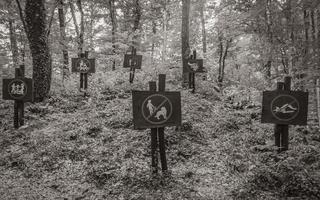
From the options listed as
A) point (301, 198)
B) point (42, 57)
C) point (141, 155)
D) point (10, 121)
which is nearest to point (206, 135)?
point (141, 155)

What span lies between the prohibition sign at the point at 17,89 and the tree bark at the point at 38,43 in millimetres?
2707

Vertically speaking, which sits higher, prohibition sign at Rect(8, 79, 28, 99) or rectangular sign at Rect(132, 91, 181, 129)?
prohibition sign at Rect(8, 79, 28, 99)

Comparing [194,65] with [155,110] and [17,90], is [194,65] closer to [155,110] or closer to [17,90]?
[155,110]

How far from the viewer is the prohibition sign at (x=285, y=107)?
6547mm

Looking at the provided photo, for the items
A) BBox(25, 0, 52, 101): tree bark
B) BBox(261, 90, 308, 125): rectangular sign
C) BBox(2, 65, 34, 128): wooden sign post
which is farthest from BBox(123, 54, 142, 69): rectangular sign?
Answer: BBox(261, 90, 308, 125): rectangular sign

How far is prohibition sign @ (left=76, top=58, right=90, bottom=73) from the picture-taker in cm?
1289

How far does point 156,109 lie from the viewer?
6.12 meters

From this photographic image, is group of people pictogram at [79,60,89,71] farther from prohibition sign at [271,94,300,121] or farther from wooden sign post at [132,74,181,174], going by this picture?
prohibition sign at [271,94,300,121]

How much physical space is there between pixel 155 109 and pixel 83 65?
7945mm

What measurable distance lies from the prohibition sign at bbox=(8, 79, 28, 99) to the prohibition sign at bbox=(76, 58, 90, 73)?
3.77m

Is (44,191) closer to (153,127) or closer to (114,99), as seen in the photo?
(153,127)

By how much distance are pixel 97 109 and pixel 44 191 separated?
5.77 meters

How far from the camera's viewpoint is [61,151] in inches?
301

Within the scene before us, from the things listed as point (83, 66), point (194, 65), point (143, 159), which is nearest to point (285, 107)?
point (143, 159)
